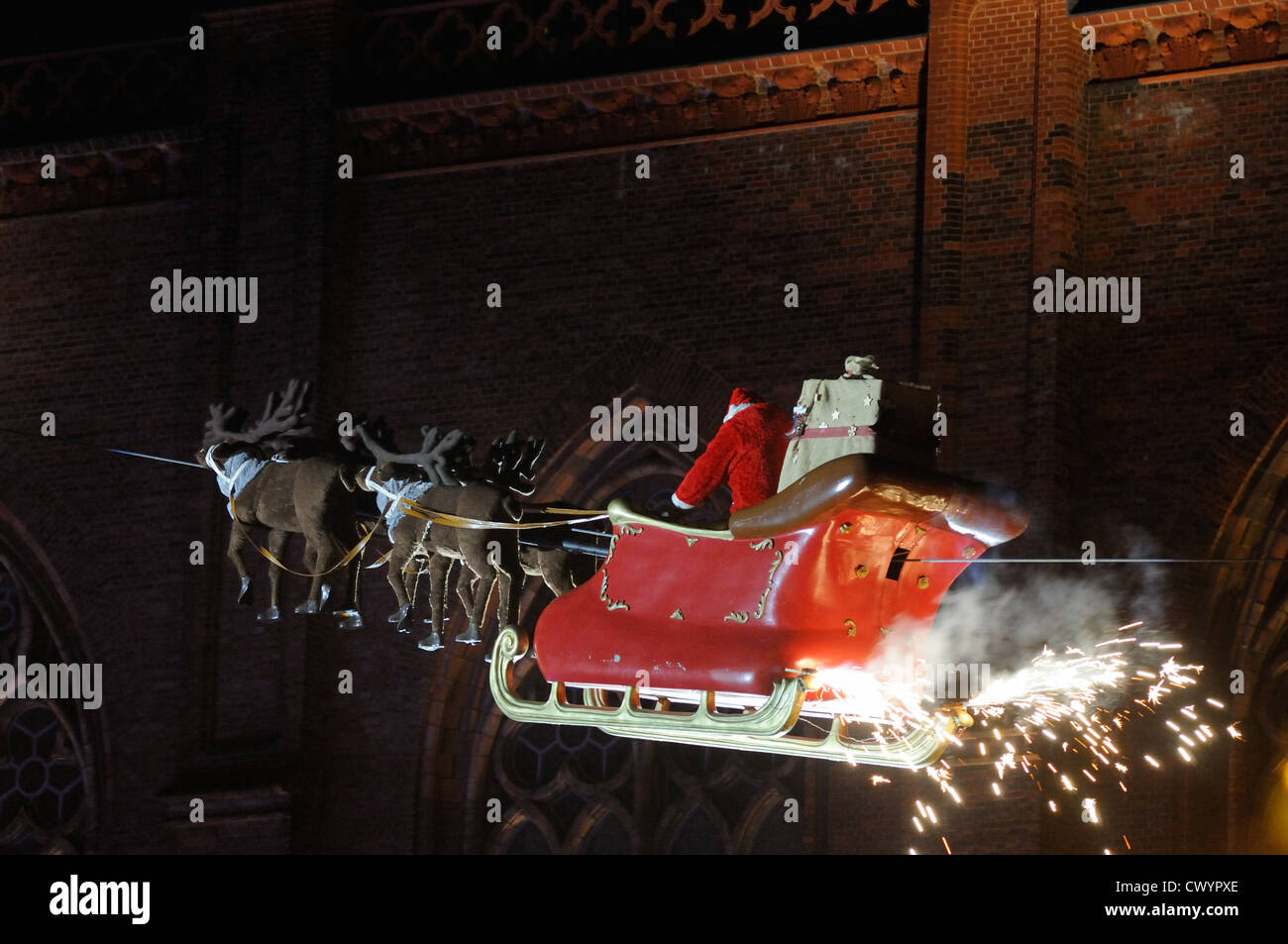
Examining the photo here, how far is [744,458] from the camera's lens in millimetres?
14383

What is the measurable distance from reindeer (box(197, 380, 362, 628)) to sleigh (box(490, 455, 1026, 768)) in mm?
1555

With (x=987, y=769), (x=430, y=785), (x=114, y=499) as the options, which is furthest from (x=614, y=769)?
(x=114, y=499)

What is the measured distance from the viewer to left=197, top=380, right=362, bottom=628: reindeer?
50.5 ft

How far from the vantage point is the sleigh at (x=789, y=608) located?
13328 mm

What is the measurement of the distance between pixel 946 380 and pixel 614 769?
4.00m

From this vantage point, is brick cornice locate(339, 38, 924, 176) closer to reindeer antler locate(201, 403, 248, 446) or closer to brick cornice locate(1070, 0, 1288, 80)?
brick cornice locate(1070, 0, 1288, 80)

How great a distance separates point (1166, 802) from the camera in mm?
18438

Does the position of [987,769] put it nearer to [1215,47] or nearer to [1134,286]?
[1134,286]

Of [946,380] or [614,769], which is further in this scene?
[614,769]
